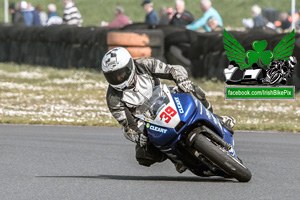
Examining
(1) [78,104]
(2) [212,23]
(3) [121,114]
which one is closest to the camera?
(3) [121,114]

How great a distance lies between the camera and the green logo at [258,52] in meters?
17.0

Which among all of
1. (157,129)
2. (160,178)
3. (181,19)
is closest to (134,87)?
(157,129)

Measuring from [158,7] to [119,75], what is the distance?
131 ft

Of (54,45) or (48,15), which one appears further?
(48,15)

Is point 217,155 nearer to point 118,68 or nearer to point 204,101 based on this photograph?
point 204,101

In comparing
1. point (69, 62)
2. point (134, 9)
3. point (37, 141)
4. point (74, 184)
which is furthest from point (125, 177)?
point (134, 9)

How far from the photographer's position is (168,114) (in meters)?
7.56

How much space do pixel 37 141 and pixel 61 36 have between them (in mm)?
12561

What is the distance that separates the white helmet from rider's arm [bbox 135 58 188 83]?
0.89 ft

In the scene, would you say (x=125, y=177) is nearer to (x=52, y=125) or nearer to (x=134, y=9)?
(x=52, y=125)

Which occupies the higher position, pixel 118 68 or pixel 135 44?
pixel 118 68

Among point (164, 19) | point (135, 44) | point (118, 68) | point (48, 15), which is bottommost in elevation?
point (48, 15)

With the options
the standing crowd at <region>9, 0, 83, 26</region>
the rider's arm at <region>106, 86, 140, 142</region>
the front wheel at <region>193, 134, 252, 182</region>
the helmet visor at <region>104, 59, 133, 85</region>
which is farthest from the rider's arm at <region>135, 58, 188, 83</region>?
the standing crowd at <region>9, 0, 83, 26</region>

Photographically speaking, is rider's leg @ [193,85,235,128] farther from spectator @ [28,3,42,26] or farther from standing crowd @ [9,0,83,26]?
spectator @ [28,3,42,26]
